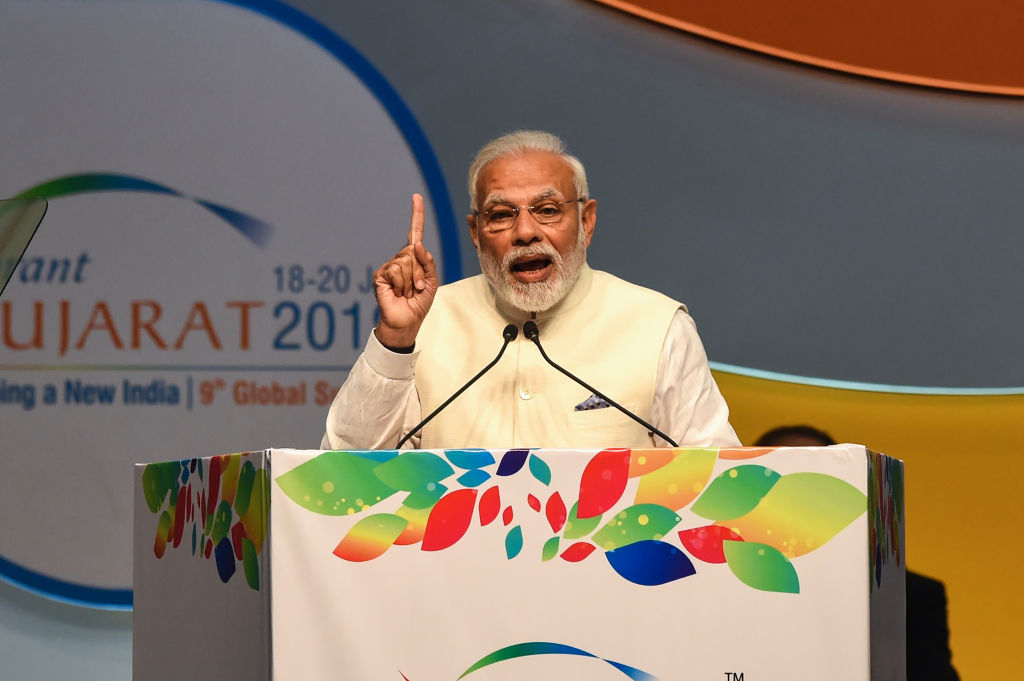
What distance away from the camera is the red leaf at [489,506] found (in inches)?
56.5

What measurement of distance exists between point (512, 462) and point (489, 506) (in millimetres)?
60

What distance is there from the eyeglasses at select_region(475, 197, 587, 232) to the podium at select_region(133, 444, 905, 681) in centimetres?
97

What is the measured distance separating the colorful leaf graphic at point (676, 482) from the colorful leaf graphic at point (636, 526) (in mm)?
10

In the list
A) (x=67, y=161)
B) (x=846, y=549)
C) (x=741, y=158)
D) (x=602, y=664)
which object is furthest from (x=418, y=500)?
(x=67, y=161)

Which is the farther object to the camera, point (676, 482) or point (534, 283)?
point (534, 283)

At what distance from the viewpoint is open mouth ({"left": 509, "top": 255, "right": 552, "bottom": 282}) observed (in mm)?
2336

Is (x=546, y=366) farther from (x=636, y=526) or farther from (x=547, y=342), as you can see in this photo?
(x=636, y=526)

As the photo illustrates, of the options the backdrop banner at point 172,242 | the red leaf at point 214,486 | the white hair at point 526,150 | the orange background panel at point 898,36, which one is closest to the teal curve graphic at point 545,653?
the red leaf at point 214,486

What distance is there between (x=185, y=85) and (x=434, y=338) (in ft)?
4.29

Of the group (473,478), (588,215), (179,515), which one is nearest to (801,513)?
(473,478)

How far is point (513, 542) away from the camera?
143 centimetres

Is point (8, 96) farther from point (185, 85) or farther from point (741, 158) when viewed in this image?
point (741, 158)

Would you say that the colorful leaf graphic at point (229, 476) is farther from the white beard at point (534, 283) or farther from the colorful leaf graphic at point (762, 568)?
the white beard at point (534, 283)

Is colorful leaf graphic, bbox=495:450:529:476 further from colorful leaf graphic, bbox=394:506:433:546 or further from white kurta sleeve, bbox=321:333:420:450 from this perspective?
white kurta sleeve, bbox=321:333:420:450
